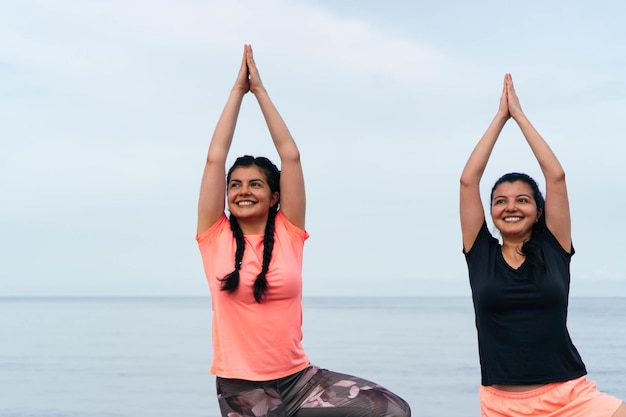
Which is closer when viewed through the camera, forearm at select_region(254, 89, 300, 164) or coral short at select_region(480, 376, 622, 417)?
coral short at select_region(480, 376, 622, 417)

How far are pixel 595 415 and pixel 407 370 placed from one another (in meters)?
9.18

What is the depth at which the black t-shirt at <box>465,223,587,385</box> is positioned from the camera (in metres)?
4.25

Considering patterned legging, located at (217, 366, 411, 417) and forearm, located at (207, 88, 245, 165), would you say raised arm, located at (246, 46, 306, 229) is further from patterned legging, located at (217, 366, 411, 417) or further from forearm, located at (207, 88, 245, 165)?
patterned legging, located at (217, 366, 411, 417)

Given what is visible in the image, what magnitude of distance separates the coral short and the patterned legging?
488 mm

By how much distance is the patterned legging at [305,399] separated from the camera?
Answer: 14.3ft

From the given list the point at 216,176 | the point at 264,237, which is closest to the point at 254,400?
the point at 264,237

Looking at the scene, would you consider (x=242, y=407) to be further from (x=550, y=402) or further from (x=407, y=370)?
(x=407, y=370)

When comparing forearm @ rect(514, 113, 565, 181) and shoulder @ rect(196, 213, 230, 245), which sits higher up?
forearm @ rect(514, 113, 565, 181)

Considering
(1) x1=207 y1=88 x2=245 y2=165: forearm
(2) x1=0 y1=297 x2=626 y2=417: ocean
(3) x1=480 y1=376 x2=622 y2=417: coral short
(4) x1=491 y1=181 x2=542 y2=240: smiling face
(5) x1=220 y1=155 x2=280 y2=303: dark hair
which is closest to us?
(3) x1=480 y1=376 x2=622 y2=417: coral short

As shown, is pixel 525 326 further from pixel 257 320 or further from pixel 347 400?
pixel 257 320

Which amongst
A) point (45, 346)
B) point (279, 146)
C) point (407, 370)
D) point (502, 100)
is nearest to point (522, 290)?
point (502, 100)

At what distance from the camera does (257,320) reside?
4.34 metres

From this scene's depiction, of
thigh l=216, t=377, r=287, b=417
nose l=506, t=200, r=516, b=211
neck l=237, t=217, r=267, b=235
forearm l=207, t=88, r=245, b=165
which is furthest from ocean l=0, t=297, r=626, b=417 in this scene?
nose l=506, t=200, r=516, b=211

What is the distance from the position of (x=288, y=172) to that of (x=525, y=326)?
1407 millimetres
